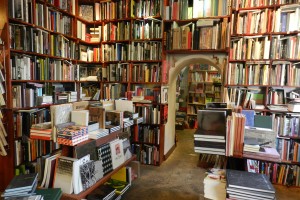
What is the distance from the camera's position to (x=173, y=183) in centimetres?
304

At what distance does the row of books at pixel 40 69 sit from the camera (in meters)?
2.60

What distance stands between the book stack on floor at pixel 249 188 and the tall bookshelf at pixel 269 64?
1.54 meters

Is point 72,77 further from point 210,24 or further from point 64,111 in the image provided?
point 210,24

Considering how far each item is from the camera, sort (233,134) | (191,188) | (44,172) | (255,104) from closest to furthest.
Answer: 1. (233,134)
2. (44,172)
3. (191,188)
4. (255,104)

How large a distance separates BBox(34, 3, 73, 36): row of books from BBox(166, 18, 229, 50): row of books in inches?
66.4

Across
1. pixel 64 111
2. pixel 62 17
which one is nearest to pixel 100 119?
pixel 64 111

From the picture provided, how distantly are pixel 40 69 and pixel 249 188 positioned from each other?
2884 millimetres

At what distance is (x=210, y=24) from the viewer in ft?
10.7

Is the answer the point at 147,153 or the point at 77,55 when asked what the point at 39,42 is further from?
the point at 147,153

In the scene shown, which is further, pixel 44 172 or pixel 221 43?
pixel 221 43

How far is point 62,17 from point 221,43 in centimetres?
255

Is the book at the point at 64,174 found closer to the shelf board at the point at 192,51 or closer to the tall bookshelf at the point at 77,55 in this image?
the tall bookshelf at the point at 77,55

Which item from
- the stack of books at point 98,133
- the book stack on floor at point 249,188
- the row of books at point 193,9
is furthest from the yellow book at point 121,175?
the row of books at point 193,9

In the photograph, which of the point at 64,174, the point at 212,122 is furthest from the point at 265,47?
the point at 64,174
